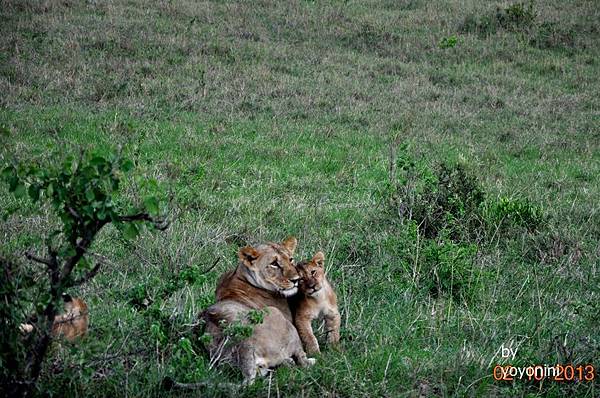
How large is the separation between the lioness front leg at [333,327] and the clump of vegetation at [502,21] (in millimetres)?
16101

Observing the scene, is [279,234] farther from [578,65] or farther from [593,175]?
[578,65]

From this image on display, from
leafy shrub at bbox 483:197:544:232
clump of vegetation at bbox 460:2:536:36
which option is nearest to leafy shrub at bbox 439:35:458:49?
clump of vegetation at bbox 460:2:536:36

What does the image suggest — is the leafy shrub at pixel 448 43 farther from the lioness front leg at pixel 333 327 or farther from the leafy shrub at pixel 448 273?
the lioness front leg at pixel 333 327

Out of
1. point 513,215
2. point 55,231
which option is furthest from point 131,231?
point 513,215

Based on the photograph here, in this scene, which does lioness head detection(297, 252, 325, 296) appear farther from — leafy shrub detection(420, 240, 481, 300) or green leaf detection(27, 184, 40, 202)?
green leaf detection(27, 184, 40, 202)

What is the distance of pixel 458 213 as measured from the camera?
8.98 meters

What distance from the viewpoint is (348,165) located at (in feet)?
39.0

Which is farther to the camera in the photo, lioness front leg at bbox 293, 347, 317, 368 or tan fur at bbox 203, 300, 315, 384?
lioness front leg at bbox 293, 347, 317, 368

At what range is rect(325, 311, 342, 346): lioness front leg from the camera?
573 centimetres

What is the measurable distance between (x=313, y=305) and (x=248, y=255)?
0.55 m

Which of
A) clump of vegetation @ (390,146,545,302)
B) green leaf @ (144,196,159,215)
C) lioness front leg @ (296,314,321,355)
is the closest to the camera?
green leaf @ (144,196,159,215)

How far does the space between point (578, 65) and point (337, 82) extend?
5.93 m

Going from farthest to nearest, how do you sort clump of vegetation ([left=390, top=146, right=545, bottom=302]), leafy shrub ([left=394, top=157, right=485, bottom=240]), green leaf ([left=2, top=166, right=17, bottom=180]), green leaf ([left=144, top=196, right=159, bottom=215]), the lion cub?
1. leafy shrub ([left=394, top=157, right=485, bottom=240])
2. clump of vegetation ([left=390, top=146, right=545, bottom=302])
3. the lion cub
4. green leaf ([left=2, top=166, right=17, bottom=180])
5. green leaf ([left=144, top=196, right=159, bottom=215])

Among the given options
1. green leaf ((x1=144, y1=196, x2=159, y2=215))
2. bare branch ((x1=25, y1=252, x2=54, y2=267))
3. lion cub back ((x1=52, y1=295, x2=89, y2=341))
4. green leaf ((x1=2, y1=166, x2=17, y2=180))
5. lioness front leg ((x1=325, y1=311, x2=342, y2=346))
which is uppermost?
green leaf ((x1=2, y1=166, x2=17, y2=180))
